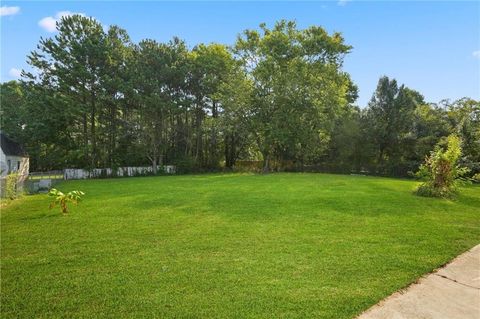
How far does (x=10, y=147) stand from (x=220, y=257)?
23.6 m

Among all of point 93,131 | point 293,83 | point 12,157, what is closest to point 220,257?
point 293,83

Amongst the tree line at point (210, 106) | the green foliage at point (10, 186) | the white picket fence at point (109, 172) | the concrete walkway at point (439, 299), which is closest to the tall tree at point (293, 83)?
the tree line at point (210, 106)

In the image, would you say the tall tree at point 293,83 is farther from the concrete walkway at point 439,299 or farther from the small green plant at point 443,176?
the concrete walkway at point 439,299

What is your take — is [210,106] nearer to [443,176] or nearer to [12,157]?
[12,157]

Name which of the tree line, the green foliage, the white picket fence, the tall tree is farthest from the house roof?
the tall tree

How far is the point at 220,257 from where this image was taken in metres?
4.25

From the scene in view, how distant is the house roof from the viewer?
20172mm

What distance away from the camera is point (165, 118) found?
2459 centimetres

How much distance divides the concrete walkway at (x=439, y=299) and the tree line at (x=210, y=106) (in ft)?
62.7

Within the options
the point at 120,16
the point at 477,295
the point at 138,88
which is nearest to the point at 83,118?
the point at 138,88

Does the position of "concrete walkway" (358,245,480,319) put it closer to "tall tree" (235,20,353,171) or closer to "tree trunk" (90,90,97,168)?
"tall tree" (235,20,353,171)

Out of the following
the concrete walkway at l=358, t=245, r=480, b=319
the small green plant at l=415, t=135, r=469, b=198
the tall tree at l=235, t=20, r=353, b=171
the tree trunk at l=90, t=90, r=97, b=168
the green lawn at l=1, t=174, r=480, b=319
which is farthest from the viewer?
the tall tree at l=235, t=20, r=353, b=171

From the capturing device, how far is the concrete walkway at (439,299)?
288cm

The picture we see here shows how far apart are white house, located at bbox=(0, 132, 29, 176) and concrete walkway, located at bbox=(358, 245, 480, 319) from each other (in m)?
21.8
